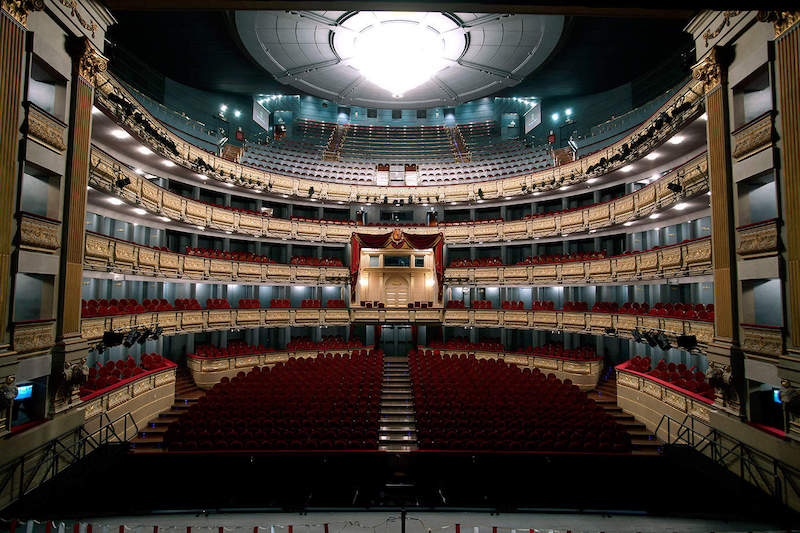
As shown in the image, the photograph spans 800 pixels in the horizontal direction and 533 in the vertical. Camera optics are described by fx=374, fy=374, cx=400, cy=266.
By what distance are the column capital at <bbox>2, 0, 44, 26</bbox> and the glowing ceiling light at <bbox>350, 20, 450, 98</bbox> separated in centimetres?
1260

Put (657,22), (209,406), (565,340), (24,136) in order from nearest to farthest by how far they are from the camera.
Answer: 1. (24,136)
2. (209,406)
3. (657,22)
4. (565,340)

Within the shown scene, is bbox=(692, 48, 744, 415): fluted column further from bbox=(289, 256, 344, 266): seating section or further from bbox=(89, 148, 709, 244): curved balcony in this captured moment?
bbox=(289, 256, 344, 266): seating section

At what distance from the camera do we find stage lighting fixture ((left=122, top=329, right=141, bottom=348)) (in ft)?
32.9

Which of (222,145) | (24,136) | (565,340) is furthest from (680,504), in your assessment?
(222,145)

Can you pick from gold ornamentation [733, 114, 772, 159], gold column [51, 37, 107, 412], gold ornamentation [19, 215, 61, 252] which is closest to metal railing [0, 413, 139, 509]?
gold column [51, 37, 107, 412]

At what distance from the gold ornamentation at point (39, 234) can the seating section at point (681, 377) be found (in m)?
14.0

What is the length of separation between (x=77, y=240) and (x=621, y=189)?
21.4 metres

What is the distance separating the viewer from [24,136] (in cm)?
679

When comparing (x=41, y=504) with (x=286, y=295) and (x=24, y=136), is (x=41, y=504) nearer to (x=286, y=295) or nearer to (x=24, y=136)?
(x=24, y=136)

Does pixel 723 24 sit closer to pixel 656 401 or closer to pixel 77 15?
pixel 656 401

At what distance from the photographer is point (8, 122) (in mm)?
6410

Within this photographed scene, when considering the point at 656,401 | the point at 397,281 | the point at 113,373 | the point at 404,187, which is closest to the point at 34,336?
the point at 113,373

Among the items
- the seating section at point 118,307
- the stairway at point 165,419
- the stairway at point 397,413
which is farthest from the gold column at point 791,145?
the seating section at point 118,307

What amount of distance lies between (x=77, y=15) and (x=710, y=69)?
13924 mm
